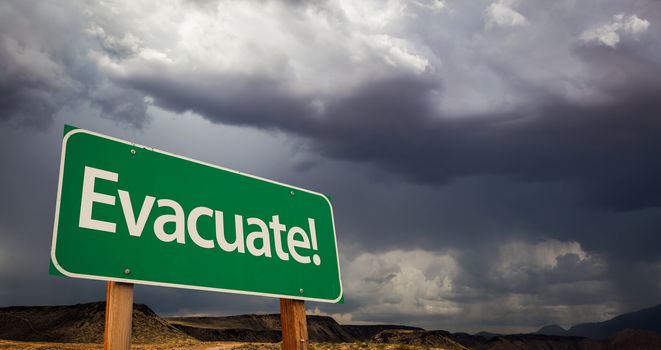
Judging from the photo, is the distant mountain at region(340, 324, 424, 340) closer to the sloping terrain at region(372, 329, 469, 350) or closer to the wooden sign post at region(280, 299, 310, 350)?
the sloping terrain at region(372, 329, 469, 350)

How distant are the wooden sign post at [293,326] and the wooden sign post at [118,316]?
1.48 m

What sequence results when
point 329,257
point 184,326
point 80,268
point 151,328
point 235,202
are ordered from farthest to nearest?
1. point 184,326
2. point 151,328
3. point 329,257
4. point 235,202
5. point 80,268

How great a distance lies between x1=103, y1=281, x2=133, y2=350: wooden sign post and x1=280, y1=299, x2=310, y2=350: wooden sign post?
1.48 m

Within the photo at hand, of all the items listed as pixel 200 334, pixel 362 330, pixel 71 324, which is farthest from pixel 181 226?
pixel 362 330

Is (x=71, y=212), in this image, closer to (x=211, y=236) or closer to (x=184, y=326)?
(x=211, y=236)

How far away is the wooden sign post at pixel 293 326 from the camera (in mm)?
4633

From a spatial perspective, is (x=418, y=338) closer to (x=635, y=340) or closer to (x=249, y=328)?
(x=249, y=328)

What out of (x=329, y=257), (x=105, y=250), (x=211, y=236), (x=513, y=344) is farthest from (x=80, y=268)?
(x=513, y=344)

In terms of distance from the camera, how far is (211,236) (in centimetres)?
416

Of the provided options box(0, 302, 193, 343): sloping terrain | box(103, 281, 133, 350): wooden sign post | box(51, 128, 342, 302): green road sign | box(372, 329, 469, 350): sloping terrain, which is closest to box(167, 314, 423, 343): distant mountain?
box(372, 329, 469, 350): sloping terrain

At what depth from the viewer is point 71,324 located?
5888 centimetres

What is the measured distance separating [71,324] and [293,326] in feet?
207

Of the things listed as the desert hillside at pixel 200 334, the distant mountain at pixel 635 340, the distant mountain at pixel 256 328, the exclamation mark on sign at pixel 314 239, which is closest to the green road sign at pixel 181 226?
the exclamation mark on sign at pixel 314 239

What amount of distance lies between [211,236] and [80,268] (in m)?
1.03
